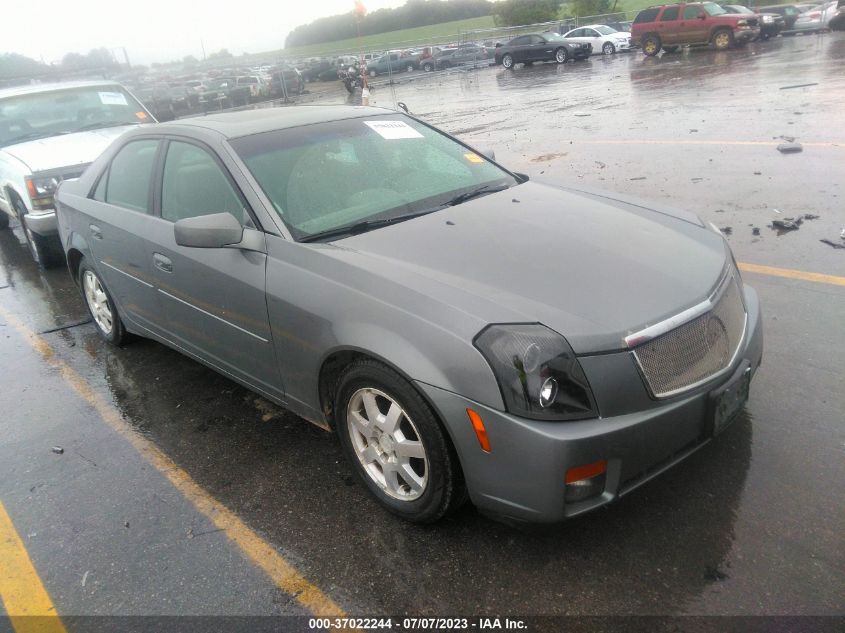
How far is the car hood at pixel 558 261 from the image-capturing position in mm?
2451

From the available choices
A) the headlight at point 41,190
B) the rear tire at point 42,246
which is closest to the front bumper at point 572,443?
the headlight at point 41,190

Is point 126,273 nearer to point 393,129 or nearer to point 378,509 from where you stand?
point 393,129

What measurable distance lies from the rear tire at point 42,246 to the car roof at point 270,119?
12.9ft

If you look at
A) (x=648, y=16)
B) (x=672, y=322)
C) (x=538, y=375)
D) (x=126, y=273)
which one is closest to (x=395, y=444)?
(x=538, y=375)

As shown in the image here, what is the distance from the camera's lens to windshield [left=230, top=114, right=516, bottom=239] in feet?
10.8

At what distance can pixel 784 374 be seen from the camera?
3547 millimetres

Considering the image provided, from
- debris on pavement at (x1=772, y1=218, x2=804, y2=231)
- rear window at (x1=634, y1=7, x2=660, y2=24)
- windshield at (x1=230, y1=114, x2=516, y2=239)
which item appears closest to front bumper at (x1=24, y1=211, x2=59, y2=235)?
windshield at (x1=230, y1=114, x2=516, y2=239)

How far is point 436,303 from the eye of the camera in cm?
249

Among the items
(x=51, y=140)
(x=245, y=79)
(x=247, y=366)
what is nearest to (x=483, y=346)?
(x=247, y=366)

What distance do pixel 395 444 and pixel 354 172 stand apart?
5.01ft

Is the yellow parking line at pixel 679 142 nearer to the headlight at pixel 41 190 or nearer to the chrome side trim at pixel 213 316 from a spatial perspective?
the headlight at pixel 41 190

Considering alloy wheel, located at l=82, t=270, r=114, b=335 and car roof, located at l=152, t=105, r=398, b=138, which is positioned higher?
car roof, located at l=152, t=105, r=398, b=138

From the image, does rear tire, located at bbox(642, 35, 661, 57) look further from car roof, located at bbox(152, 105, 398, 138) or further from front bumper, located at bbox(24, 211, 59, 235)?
car roof, located at bbox(152, 105, 398, 138)

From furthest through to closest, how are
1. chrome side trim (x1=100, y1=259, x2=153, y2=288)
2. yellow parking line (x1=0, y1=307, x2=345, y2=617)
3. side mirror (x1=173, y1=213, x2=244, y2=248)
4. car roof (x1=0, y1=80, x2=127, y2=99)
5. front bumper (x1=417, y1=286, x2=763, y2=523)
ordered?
car roof (x1=0, y1=80, x2=127, y2=99)
chrome side trim (x1=100, y1=259, x2=153, y2=288)
side mirror (x1=173, y1=213, x2=244, y2=248)
yellow parking line (x1=0, y1=307, x2=345, y2=617)
front bumper (x1=417, y1=286, x2=763, y2=523)
